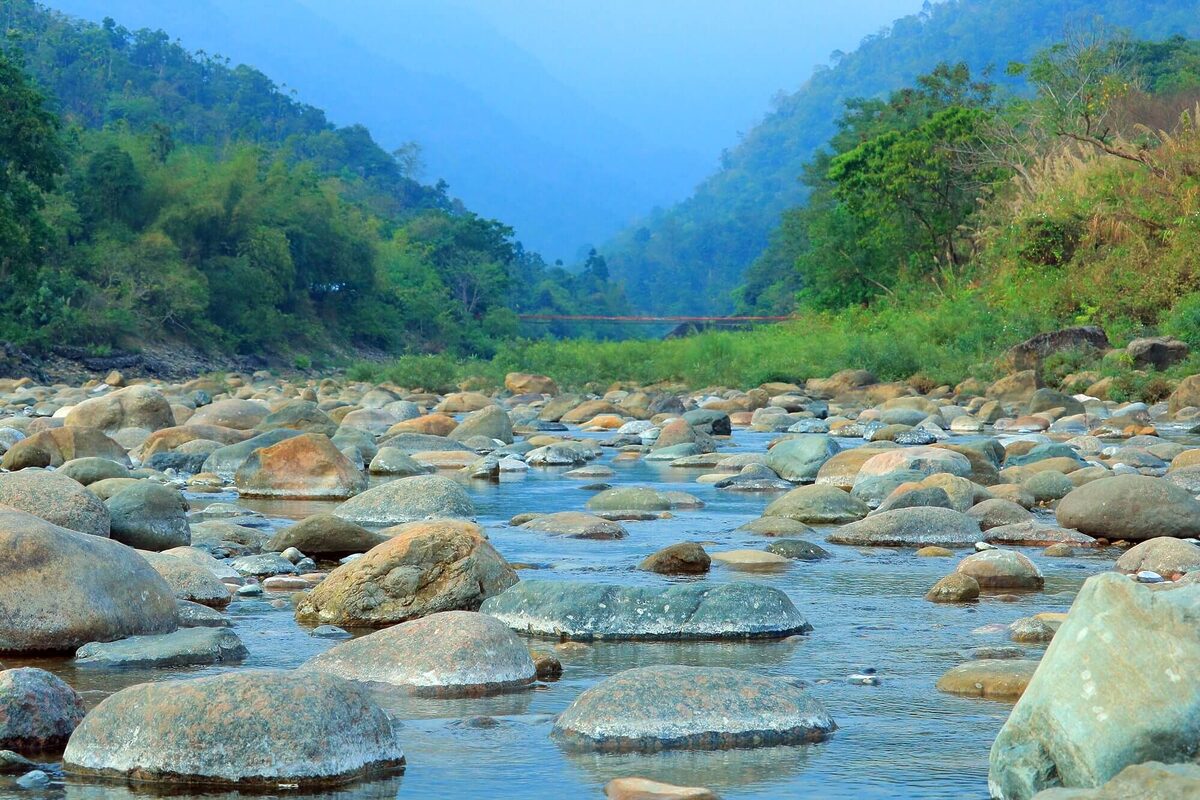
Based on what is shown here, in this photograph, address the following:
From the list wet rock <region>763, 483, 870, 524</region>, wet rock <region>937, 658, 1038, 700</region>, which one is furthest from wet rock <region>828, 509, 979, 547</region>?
wet rock <region>937, 658, 1038, 700</region>

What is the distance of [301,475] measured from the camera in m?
10.0

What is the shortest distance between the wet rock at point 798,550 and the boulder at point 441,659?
273 cm

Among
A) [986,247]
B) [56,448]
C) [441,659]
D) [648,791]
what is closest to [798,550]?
[441,659]

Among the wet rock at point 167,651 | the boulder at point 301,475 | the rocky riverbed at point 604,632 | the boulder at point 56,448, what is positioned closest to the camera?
the rocky riverbed at point 604,632

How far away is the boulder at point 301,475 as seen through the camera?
989cm

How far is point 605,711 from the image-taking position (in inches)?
148

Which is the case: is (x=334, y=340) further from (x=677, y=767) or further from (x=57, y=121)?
(x=677, y=767)

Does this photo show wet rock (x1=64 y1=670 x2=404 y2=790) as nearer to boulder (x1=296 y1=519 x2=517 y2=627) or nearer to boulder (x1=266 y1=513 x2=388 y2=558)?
boulder (x1=296 y1=519 x2=517 y2=627)

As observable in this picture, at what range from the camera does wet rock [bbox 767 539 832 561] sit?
700 cm

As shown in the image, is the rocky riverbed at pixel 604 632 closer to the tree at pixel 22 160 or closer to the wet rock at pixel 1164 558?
the wet rock at pixel 1164 558

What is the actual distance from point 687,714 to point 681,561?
2.83 metres

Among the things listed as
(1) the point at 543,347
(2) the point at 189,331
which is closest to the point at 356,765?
(1) the point at 543,347

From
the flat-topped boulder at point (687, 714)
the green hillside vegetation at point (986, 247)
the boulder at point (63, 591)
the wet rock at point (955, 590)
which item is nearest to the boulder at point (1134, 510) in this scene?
the wet rock at point (955, 590)

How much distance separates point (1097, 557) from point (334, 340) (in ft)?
149
